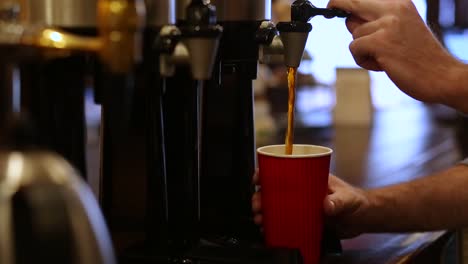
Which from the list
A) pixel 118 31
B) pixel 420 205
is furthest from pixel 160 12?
pixel 420 205

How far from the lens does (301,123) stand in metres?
2.59

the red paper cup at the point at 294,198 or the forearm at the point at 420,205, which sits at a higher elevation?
the red paper cup at the point at 294,198

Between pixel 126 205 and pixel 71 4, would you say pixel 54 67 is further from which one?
pixel 126 205

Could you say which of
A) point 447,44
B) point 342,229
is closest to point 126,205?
point 342,229

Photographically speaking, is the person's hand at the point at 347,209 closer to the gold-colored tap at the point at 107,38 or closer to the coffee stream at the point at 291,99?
the coffee stream at the point at 291,99

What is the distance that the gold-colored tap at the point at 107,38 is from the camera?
0.53m

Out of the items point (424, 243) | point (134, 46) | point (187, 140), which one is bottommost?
point (424, 243)

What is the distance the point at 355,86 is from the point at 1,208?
2.24 meters

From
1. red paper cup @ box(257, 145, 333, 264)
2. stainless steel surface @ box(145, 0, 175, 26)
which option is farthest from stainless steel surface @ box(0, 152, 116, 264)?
red paper cup @ box(257, 145, 333, 264)

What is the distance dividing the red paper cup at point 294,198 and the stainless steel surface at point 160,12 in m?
0.24

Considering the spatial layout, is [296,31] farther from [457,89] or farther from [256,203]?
[457,89]

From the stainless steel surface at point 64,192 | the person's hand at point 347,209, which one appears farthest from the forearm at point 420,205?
the stainless steel surface at point 64,192

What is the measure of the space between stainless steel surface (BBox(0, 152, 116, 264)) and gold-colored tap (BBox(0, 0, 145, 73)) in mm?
80

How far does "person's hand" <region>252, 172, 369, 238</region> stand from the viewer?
957 mm
